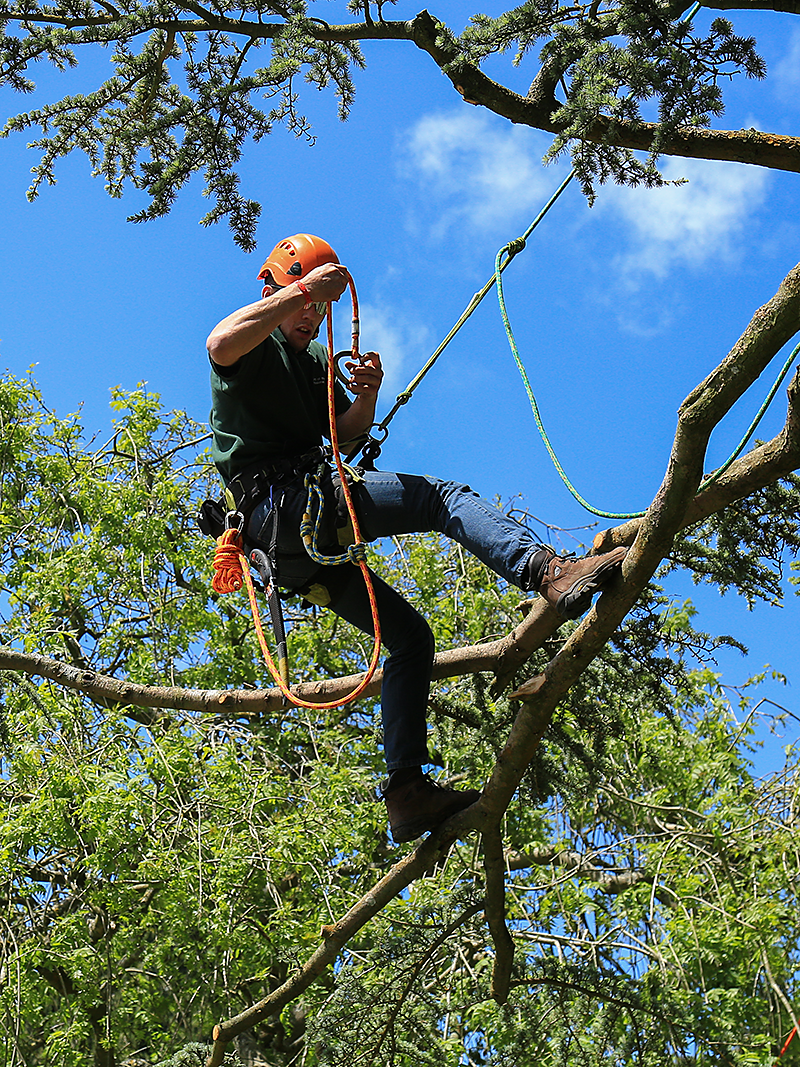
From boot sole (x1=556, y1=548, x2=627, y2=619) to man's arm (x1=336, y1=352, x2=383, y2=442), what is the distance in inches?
44.9

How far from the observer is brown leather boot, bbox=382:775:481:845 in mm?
3645

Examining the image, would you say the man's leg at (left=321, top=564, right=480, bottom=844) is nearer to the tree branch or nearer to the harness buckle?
the tree branch

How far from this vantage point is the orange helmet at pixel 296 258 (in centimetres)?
367

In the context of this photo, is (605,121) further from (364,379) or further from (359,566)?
(359,566)

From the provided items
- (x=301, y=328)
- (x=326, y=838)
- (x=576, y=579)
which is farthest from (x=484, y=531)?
(x=326, y=838)

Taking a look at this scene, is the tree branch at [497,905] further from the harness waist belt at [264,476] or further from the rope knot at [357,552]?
→ the harness waist belt at [264,476]

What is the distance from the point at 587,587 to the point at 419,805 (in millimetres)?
1132

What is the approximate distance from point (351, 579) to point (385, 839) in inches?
239

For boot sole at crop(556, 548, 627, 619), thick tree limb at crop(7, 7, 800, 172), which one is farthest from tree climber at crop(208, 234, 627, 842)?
thick tree limb at crop(7, 7, 800, 172)

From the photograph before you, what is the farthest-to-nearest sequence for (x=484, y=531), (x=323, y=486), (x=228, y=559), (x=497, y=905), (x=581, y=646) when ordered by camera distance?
1. (x=497, y=905)
2. (x=228, y=559)
3. (x=323, y=486)
4. (x=484, y=531)
5. (x=581, y=646)

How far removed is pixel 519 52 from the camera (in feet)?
11.6

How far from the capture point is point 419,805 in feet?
12.0

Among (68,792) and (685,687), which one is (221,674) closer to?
(68,792)

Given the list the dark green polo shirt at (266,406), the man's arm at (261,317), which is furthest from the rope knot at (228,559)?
the man's arm at (261,317)
